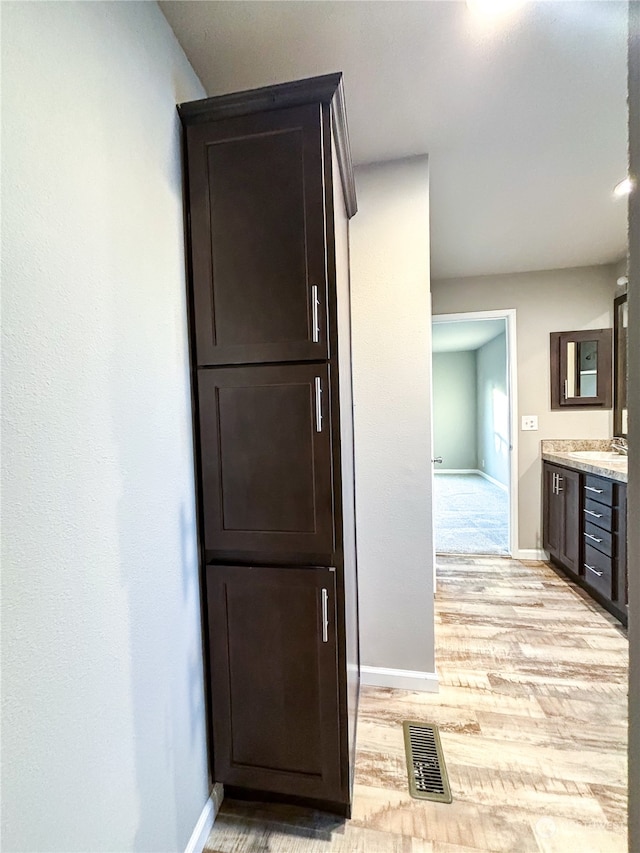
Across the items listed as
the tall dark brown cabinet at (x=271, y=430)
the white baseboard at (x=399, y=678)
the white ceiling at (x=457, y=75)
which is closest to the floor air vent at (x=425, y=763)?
the white baseboard at (x=399, y=678)

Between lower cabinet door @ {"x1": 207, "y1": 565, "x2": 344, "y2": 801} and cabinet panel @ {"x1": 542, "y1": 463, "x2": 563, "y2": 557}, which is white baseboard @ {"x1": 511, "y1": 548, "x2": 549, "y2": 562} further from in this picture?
lower cabinet door @ {"x1": 207, "y1": 565, "x2": 344, "y2": 801}

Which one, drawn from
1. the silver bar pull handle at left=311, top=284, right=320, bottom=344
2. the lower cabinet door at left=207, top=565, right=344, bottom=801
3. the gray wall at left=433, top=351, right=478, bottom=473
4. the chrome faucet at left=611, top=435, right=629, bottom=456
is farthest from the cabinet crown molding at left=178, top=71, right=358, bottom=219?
the gray wall at left=433, top=351, right=478, bottom=473

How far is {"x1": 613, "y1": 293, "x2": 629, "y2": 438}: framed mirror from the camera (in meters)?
3.24

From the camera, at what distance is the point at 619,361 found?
10.8 feet

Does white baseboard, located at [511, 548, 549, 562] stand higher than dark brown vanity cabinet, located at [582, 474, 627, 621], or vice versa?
dark brown vanity cabinet, located at [582, 474, 627, 621]

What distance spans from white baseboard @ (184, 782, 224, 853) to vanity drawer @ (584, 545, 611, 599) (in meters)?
2.53

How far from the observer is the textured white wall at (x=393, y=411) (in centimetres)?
184

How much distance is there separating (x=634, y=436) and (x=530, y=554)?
3.50 meters

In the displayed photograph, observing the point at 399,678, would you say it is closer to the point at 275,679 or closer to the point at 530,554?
the point at 275,679

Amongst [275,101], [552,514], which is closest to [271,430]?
[275,101]

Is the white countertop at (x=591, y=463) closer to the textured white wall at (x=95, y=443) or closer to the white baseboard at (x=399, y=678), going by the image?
the white baseboard at (x=399, y=678)

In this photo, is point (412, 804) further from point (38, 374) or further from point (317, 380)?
point (38, 374)

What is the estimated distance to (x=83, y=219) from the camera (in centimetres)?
81

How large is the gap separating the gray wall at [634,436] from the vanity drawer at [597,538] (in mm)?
2313
